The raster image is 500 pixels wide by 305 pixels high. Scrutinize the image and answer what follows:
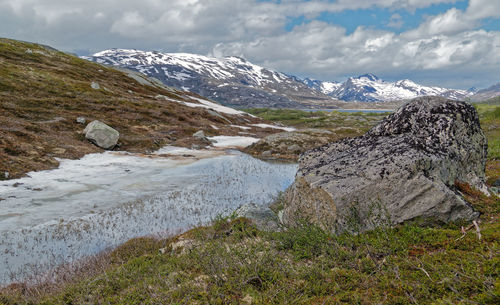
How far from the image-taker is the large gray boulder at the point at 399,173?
23.7 ft

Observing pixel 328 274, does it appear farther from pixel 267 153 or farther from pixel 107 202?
pixel 267 153

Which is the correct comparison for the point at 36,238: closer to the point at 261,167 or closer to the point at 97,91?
the point at 261,167

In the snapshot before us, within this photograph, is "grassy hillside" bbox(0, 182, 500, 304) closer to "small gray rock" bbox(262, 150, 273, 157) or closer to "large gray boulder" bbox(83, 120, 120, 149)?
"large gray boulder" bbox(83, 120, 120, 149)

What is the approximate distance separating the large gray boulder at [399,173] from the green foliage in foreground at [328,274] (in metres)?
0.63

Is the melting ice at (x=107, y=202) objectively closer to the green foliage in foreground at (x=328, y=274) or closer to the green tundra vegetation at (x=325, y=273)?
the green tundra vegetation at (x=325, y=273)

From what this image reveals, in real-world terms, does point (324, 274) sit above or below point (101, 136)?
below

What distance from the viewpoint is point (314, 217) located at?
879cm

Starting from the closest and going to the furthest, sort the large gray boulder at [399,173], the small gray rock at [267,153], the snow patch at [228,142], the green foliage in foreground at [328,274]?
1. the green foliage in foreground at [328,274]
2. the large gray boulder at [399,173]
3. the small gray rock at [267,153]
4. the snow patch at [228,142]

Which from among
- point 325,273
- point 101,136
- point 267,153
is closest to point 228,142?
point 267,153

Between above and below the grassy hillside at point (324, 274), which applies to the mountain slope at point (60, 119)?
above

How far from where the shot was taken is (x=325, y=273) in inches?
208

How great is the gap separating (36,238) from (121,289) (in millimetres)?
7906

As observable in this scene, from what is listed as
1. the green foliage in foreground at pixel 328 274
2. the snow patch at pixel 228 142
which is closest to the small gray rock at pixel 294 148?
the snow patch at pixel 228 142

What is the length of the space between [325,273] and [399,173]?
3.97 meters
